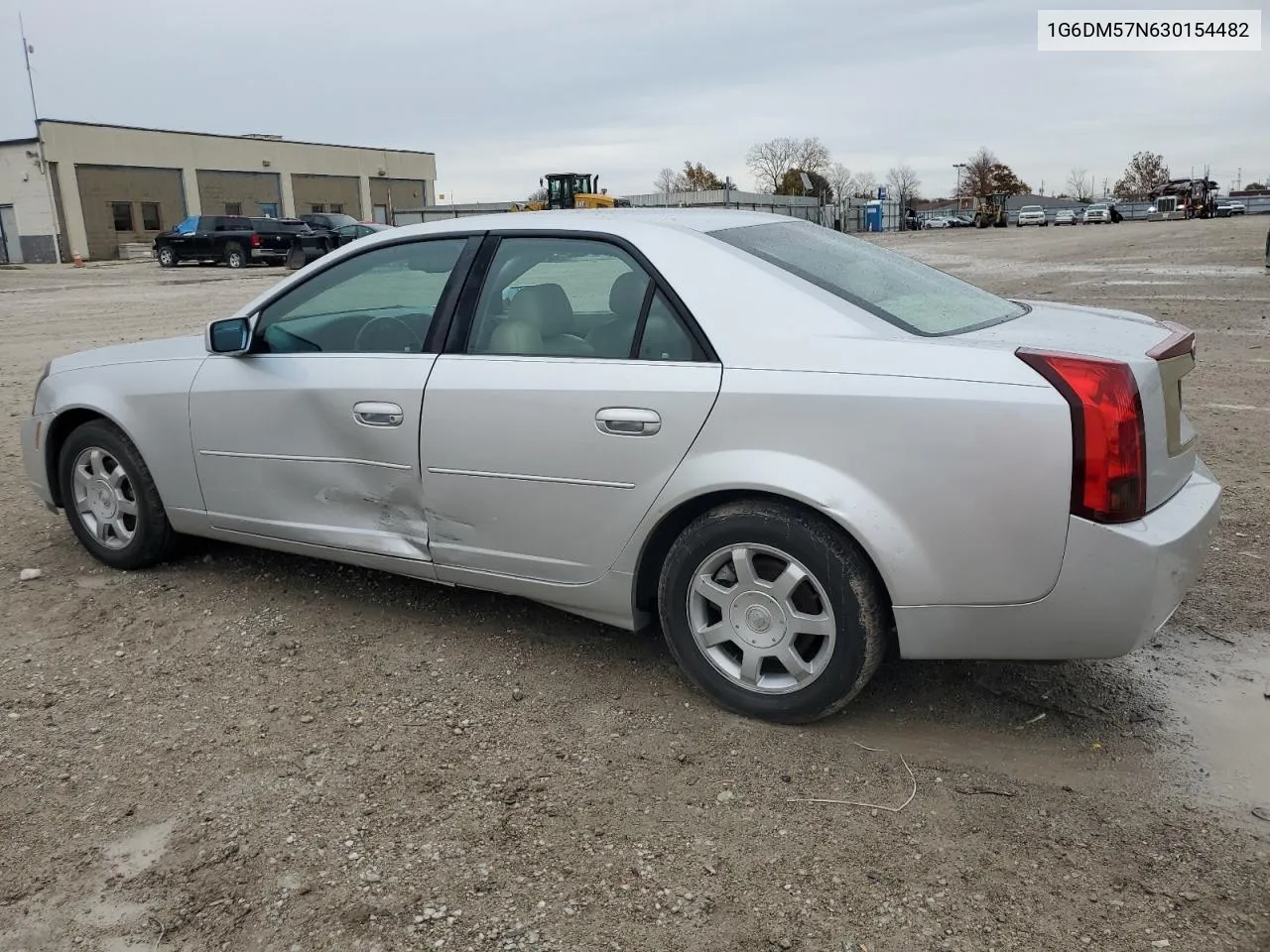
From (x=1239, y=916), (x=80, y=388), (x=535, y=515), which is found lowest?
(x=1239, y=916)

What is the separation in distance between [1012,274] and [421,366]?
68.1ft

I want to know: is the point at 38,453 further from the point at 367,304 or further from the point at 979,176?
the point at 979,176

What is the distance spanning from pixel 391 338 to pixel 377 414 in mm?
326

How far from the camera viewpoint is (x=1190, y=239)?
104ft

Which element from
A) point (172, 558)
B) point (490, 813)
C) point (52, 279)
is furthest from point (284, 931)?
point (52, 279)

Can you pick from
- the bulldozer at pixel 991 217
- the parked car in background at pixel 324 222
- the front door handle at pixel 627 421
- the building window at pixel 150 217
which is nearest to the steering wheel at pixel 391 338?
the front door handle at pixel 627 421

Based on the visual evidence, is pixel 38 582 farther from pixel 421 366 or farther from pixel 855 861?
pixel 855 861

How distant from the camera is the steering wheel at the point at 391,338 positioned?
12.8ft

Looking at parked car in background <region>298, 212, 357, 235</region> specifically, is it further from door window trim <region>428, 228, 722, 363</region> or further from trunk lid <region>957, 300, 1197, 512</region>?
trunk lid <region>957, 300, 1197, 512</region>

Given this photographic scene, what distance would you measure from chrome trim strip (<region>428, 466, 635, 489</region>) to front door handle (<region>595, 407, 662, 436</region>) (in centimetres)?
16

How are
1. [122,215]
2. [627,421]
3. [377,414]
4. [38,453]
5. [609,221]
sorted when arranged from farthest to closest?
[122,215] → [38,453] → [377,414] → [609,221] → [627,421]

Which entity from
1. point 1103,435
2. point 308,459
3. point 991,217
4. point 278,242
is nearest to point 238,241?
point 278,242

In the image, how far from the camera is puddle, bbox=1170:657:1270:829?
115 inches

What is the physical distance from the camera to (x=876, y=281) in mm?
3625
